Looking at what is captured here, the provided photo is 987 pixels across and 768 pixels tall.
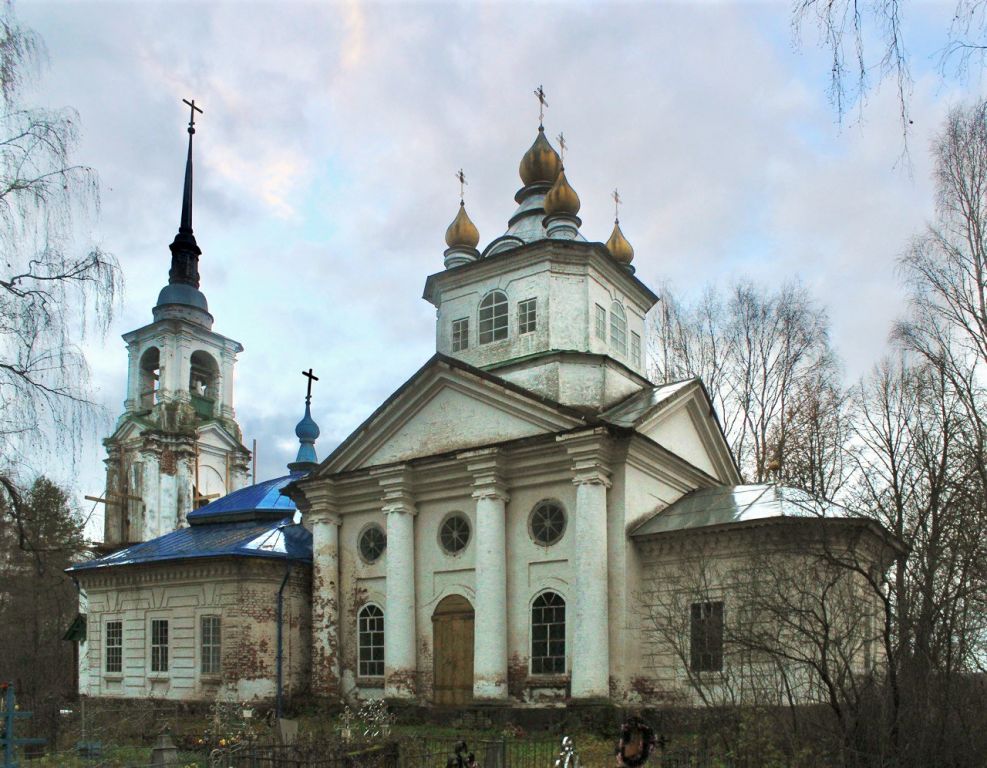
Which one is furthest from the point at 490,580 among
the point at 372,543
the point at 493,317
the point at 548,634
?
the point at 493,317

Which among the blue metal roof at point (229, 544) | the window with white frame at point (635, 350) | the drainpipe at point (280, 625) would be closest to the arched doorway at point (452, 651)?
the drainpipe at point (280, 625)

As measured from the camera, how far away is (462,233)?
75.8ft

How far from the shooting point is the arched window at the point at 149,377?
35.7m

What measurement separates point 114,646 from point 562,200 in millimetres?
14500

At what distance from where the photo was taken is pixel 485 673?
16.6m

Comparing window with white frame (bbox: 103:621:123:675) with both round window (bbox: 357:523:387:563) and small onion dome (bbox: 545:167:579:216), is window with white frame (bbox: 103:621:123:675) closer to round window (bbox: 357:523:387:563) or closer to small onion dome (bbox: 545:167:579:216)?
round window (bbox: 357:523:387:563)

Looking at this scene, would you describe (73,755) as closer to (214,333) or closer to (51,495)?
(51,495)

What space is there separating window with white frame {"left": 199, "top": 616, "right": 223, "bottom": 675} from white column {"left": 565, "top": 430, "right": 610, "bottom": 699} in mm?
8258

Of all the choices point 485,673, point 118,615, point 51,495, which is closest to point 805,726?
point 485,673

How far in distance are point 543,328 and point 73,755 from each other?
36.9 ft

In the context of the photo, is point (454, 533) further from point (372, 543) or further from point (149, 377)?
point (149, 377)

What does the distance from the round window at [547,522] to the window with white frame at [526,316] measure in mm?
4104

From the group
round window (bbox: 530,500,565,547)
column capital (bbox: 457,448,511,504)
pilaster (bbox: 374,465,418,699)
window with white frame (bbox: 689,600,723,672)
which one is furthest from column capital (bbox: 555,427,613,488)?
pilaster (bbox: 374,465,418,699)

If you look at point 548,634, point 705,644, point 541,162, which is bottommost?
point 548,634
